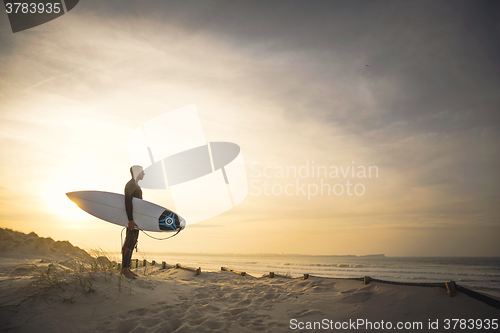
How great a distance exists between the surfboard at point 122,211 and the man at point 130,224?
45cm

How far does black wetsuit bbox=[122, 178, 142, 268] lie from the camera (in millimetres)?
4800

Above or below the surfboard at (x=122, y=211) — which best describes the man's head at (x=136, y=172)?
above

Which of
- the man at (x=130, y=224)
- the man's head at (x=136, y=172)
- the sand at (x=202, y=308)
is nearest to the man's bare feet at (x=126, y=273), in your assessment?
the man at (x=130, y=224)

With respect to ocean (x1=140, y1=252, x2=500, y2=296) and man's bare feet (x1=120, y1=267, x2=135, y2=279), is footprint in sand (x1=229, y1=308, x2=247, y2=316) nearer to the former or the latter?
man's bare feet (x1=120, y1=267, x2=135, y2=279)

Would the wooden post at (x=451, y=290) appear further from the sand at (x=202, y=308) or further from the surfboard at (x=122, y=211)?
the surfboard at (x=122, y=211)

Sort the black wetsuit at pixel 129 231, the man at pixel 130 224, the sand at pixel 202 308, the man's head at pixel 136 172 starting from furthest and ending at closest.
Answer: the man's head at pixel 136 172, the black wetsuit at pixel 129 231, the man at pixel 130 224, the sand at pixel 202 308

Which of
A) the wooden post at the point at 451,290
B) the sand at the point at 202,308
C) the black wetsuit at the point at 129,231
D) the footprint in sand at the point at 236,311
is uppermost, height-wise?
the black wetsuit at the point at 129,231

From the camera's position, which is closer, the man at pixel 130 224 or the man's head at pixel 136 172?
the man at pixel 130 224

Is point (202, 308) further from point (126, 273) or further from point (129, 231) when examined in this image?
point (129, 231)

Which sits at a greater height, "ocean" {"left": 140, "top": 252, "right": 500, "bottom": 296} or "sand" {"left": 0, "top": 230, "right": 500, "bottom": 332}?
"sand" {"left": 0, "top": 230, "right": 500, "bottom": 332}

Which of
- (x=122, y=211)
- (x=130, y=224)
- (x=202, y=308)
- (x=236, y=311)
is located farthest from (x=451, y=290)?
(x=122, y=211)

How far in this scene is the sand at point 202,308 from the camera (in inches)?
115

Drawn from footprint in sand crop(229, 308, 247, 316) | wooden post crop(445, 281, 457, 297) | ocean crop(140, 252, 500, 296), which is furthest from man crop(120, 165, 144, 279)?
wooden post crop(445, 281, 457, 297)

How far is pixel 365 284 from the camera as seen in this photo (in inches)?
171
